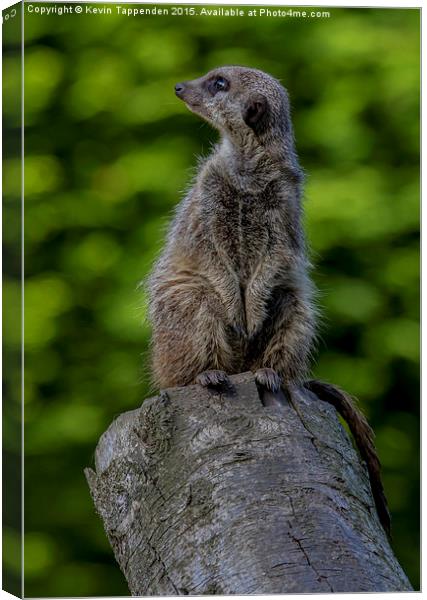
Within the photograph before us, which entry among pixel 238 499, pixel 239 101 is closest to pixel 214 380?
pixel 238 499

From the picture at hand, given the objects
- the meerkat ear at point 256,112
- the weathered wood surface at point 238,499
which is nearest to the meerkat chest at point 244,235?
the meerkat ear at point 256,112

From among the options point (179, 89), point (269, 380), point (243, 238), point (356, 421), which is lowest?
point (356, 421)

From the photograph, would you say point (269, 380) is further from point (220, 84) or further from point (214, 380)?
point (220, 84)

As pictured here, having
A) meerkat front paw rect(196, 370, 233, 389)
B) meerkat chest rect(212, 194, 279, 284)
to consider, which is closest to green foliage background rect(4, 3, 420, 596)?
meerkat chest rect(212, 194, 279, 284)

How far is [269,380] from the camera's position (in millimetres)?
5582

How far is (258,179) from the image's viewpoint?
21.7 feet

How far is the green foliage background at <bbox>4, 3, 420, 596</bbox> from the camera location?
6578 millimetres

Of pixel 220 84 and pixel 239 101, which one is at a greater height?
pixel 220 84

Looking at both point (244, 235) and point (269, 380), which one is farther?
point (244, 235)

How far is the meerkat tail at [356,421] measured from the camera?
6277 millimetres

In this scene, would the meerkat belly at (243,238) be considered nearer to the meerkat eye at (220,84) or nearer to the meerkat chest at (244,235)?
the meerkat chest at (244,235)

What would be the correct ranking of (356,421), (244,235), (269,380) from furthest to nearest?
(244,235), (356,421), (269,380)

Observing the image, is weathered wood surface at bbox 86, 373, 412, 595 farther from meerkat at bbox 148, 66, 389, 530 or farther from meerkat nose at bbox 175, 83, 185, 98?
meerkat nose at bbox 175, 83, 185, 98

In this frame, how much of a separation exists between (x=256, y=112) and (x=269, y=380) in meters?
2.02
